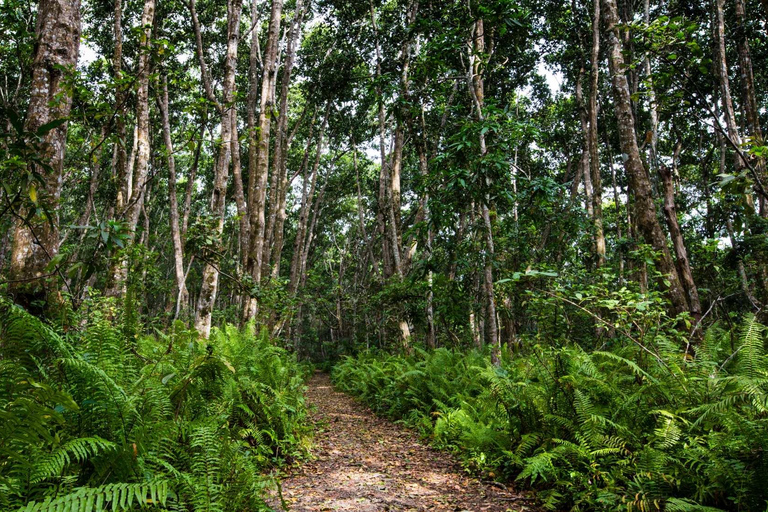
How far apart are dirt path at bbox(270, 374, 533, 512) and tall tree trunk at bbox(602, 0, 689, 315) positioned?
3816mm

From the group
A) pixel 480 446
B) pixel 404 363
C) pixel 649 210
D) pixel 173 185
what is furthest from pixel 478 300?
pixel 173 185

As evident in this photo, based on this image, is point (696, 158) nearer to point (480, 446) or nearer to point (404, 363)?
point (404, 363)

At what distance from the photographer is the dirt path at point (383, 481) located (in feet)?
13.2

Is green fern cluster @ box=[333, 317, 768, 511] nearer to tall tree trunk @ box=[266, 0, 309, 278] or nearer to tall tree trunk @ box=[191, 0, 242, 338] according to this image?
tall tree trunk @ box=[191, 0, 242, 338]

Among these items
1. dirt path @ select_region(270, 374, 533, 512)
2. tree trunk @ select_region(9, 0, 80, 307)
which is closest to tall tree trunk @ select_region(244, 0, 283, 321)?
dirt path @ select_region(270, 374, 533, 512)

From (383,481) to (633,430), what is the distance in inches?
97.6

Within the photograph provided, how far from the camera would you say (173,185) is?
52.4 ft

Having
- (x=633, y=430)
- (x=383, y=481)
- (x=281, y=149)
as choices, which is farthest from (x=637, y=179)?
(x=281, y=149)

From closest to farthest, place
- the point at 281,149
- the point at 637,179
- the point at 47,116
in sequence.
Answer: the point at 47,116
the point at 637,179
the point at 281,149

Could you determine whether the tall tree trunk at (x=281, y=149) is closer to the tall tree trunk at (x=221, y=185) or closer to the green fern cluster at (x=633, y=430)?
the tall tree trunk at (x=221, y=185)

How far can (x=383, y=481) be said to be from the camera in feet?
15.5

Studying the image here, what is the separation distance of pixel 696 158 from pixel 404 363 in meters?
18.2

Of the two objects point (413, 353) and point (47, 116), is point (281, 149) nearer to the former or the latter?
point (413, 353)

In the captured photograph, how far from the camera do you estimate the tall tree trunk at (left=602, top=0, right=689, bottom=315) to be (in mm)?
6363
